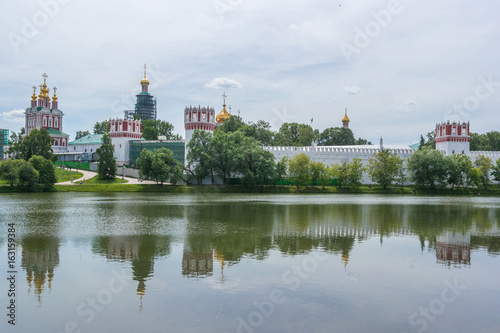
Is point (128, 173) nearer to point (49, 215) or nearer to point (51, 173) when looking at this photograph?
point (51, 173)

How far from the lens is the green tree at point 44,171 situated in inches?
1575

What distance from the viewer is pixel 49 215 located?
20.0 m

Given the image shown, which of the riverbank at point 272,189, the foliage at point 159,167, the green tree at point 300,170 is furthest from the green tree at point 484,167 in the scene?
the foliage at point 159,167

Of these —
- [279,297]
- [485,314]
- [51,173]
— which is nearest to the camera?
[485,314]

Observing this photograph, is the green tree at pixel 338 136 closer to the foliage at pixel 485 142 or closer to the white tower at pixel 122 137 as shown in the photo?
the foliage at pixel 485 142

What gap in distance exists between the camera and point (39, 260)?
1048 centimetres

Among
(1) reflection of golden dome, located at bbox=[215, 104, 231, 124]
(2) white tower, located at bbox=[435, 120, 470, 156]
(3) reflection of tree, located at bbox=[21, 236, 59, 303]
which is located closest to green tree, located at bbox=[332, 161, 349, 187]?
(2) white tower, located at bbox=[435, 120, 470, 156]

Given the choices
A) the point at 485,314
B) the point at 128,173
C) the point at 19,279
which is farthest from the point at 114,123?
the point at 485,314

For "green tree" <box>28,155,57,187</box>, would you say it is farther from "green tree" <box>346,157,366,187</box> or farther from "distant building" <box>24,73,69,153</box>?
"distant building" <box>24,73,69,153</box>

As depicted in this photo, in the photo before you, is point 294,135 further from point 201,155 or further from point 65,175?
point 65,175

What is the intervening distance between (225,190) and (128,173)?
16.1m

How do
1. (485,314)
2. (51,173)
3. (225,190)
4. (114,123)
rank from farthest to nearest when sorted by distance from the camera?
(114,123), (225,190), (51,173), (485,314)

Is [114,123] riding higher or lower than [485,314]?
higher

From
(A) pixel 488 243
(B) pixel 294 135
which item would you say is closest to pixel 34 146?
(B) pixel 294 135
